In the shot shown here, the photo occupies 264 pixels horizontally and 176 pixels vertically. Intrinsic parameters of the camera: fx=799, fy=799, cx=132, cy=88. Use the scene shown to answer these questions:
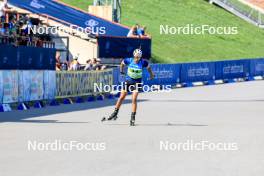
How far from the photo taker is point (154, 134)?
55.0 ft

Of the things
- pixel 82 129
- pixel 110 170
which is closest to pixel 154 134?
pixel 82 129

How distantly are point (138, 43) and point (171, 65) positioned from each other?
8.03ft

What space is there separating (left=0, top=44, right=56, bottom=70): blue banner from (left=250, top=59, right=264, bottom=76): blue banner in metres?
27.9

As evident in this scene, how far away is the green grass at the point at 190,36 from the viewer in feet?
186

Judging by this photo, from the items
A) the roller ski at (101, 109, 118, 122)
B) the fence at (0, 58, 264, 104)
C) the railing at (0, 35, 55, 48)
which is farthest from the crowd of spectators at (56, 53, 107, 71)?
the roller ski at (101, 109, 118, 122)

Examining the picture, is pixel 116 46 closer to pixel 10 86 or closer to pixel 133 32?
pixel 133 32

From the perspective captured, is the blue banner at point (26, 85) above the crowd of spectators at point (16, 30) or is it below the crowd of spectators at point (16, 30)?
below

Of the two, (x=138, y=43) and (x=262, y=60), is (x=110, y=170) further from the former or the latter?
(x=262, y=60)

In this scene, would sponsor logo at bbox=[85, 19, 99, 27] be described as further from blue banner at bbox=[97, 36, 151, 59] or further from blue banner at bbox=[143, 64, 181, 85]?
blue banner at bbox=[143, 64, 181, 85]

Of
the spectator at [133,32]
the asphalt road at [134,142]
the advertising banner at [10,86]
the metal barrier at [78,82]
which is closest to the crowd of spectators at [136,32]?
the spectator at [133,32]

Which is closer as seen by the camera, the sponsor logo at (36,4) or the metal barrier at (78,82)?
the metal barrier at (78,82)

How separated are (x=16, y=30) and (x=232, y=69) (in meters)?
20.1

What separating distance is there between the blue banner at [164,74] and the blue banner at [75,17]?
393 cm

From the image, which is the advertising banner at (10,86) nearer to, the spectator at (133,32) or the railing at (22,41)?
the railing at (22,41)
